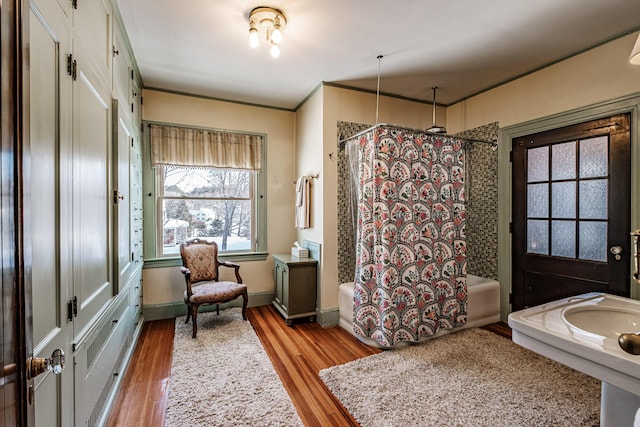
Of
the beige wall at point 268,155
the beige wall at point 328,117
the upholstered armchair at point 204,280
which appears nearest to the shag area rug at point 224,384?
the upholstered armchair at point 204,280

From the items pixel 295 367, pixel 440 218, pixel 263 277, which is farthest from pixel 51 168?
pixel 263 277

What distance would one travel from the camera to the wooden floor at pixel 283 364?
1901 millimetres

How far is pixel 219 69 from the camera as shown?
9.82 feet

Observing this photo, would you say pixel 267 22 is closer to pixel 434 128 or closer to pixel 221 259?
pixel 434 128

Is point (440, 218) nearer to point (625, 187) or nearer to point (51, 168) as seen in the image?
point (625, 187)

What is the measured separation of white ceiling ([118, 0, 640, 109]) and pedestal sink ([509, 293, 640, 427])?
6.40 feet

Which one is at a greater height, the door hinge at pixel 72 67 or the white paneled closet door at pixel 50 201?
the door hinge at pixel 72 67

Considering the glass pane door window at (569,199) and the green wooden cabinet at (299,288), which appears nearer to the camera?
the glass pane door window at (569,199)

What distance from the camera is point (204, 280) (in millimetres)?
3498

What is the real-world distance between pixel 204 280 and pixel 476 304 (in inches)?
120

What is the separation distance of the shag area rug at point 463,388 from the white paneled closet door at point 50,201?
1576mm

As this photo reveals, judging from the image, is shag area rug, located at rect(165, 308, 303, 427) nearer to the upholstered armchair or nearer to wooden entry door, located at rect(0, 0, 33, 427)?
the upholstered armchair

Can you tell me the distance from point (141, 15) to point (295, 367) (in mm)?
2926

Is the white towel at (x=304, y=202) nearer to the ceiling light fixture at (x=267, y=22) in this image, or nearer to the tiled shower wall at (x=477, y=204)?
the tiled shower wall at (x=477, y=204)
